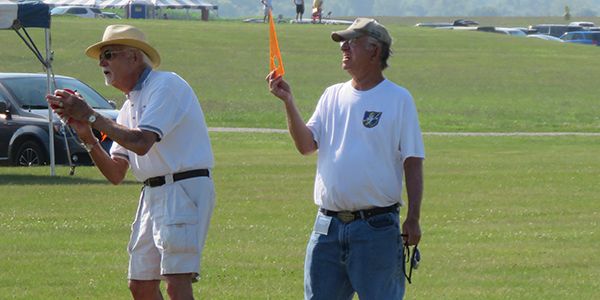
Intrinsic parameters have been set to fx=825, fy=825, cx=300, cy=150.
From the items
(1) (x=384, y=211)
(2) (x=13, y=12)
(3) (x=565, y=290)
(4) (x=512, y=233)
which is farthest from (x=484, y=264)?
(2) (x=13, y=12)

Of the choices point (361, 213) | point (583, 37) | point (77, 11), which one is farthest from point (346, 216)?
point (77, 11)

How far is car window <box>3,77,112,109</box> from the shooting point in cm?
1452

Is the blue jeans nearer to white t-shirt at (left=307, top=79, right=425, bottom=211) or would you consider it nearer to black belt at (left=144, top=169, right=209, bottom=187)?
white t-shirt at (left=307, top=79, right=425, bottom=211)

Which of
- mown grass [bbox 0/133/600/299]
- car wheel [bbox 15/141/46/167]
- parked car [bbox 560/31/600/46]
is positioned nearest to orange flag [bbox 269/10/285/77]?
mown grass [bbox 0/133/600/299]

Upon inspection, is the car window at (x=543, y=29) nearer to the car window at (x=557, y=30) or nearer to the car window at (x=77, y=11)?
the car window at (x=557, y=30)

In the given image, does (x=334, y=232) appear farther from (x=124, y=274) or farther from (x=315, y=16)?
(x=315, y=16)

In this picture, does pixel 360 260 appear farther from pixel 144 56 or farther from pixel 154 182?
pixel 144 56

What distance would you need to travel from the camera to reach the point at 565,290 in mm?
6699

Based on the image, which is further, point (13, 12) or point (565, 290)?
point (13, 12)

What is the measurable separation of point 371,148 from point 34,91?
11886 mm

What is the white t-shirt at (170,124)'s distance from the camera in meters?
4.33

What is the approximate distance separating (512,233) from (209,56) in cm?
3066

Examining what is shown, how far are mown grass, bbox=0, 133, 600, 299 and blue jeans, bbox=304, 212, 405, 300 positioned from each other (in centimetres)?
223

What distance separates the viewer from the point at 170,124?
4320mm
